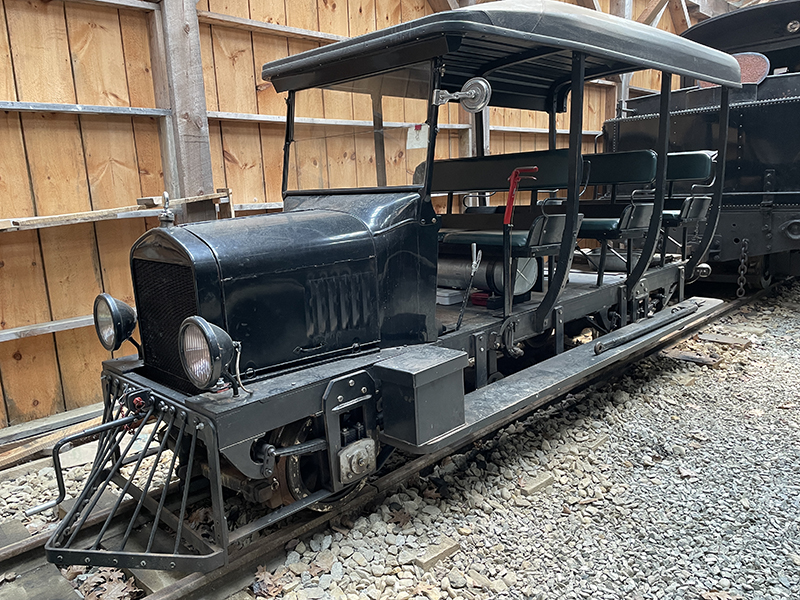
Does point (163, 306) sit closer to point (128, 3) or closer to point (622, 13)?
point (128, 3)

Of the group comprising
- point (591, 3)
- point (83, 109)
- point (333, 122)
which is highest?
point (591, 3)

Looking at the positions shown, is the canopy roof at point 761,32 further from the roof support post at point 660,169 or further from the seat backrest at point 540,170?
the roof support post at point 660,169

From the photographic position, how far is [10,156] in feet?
13.2

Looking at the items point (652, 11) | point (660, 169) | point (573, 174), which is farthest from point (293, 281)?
point (652, 11)

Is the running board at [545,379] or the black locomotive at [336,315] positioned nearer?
the black locomotive at [336,315]

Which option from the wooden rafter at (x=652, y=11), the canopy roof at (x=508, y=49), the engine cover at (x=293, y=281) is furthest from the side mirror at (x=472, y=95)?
the wooden rafter at (x=652, y=11)

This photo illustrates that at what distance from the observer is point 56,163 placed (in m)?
4.22

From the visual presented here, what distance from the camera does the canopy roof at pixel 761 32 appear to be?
22.9ft

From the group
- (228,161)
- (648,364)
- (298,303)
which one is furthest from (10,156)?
(648,364)

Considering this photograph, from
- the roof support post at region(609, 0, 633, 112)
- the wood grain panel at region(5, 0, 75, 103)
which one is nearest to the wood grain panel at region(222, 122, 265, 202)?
the wood grain panel at region(5, 0, 75, 103)

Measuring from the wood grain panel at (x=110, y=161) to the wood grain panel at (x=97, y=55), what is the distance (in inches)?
6.2

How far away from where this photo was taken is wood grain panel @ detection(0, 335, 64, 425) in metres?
4.17

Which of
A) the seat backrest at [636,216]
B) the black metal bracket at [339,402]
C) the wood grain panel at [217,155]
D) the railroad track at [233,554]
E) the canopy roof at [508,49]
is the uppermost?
the canopy roof at [508,49]

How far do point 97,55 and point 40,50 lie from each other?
1.18ft
